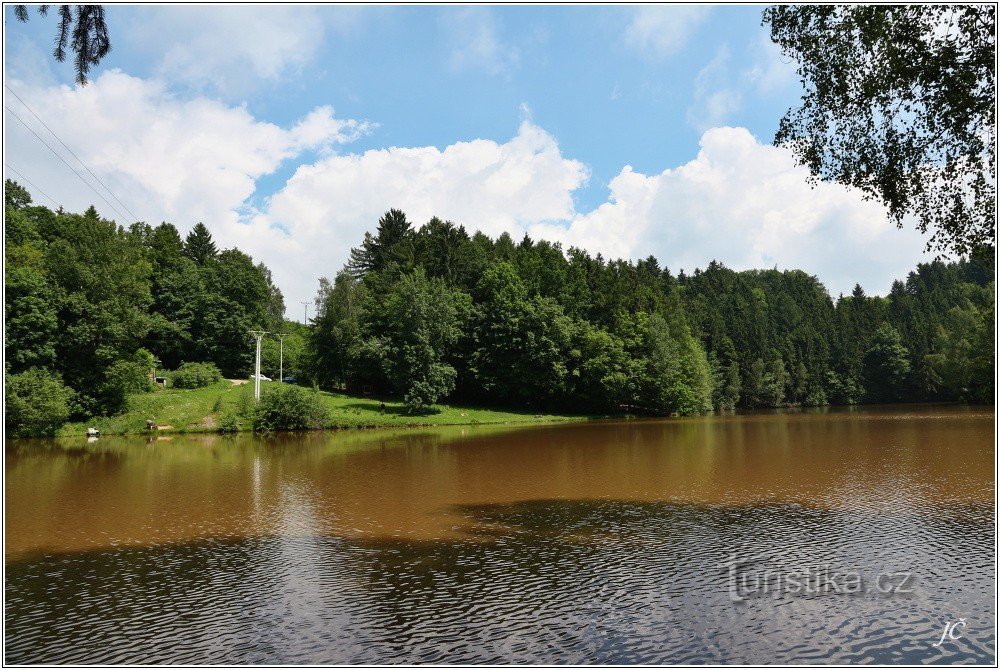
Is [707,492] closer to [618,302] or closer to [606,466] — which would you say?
[606,466]

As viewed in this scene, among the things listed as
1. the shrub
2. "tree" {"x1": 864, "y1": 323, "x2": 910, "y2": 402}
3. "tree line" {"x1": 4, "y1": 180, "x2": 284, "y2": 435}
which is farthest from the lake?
"tree" {"x1": 864, "y1": 323, "x2": 910, "y2": 402}

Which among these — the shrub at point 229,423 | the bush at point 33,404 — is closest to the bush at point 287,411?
the shrub at point 229,423

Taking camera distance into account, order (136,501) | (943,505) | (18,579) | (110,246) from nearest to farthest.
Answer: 1. (18,579)
2. (943,505)
3. (136,501)
4. (110,246)

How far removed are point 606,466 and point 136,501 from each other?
49.3 ft

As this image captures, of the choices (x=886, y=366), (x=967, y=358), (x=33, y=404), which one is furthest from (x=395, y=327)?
(x=886, y=366)

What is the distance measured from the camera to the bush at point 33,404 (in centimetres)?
3456

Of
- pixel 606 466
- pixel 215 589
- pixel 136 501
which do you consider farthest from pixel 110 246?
pixel 215 589

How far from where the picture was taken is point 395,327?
55.2 metres

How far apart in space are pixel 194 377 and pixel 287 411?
13.0m

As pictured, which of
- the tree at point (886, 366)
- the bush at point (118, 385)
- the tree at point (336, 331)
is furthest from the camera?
the tree at point (886, 366)

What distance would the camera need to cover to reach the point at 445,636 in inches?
311

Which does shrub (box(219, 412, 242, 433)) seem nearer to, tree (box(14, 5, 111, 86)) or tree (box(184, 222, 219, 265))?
tree (box(14, 5, 111, 86))

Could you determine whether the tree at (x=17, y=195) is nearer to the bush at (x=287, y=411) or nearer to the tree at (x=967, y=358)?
the bush at (x=287, y=411)

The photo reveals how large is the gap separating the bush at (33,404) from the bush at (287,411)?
33.9 feet
